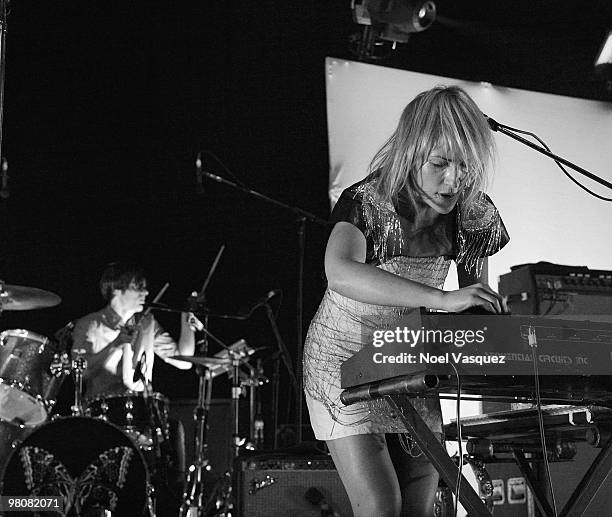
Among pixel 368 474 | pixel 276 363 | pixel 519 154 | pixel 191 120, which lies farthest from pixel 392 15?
pixel 368 474

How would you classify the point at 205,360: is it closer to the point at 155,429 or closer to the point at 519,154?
the point at 155,429

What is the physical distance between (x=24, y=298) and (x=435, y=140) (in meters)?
3.04

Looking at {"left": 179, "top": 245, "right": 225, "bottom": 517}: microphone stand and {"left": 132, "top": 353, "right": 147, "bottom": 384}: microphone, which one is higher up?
{"left": 132, "top": 353, "right": 147, "bottom": 384}: microphone

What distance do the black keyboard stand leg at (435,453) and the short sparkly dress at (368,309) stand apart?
0.18m

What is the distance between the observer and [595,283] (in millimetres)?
3514

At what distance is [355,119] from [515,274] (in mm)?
1421

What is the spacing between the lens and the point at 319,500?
320cm

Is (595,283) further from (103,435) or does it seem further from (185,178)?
(185,178)

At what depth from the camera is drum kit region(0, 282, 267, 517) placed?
394 cm

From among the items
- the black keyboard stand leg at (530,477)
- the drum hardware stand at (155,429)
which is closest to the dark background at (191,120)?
the drum hardware stand at (155,429)

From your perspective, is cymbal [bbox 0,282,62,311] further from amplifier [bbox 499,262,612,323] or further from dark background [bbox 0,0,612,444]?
amplifier [bbox 499,262,612,323]

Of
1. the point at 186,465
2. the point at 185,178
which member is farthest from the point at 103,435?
the point at 185,178

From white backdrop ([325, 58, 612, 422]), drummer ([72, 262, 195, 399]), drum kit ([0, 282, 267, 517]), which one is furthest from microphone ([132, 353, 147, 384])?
white backdrop ([325, 58, 612, 422])

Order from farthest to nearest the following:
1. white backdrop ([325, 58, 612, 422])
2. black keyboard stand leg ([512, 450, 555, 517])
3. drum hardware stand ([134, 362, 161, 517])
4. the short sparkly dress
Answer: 1. drum hardware stand ([134, 362, 161, 517])
2. white backdrop ([325, 58, 612, 422])
3. black keyboard stand leg ([512, 450, 555, 517])
4. the short sparkly dress
